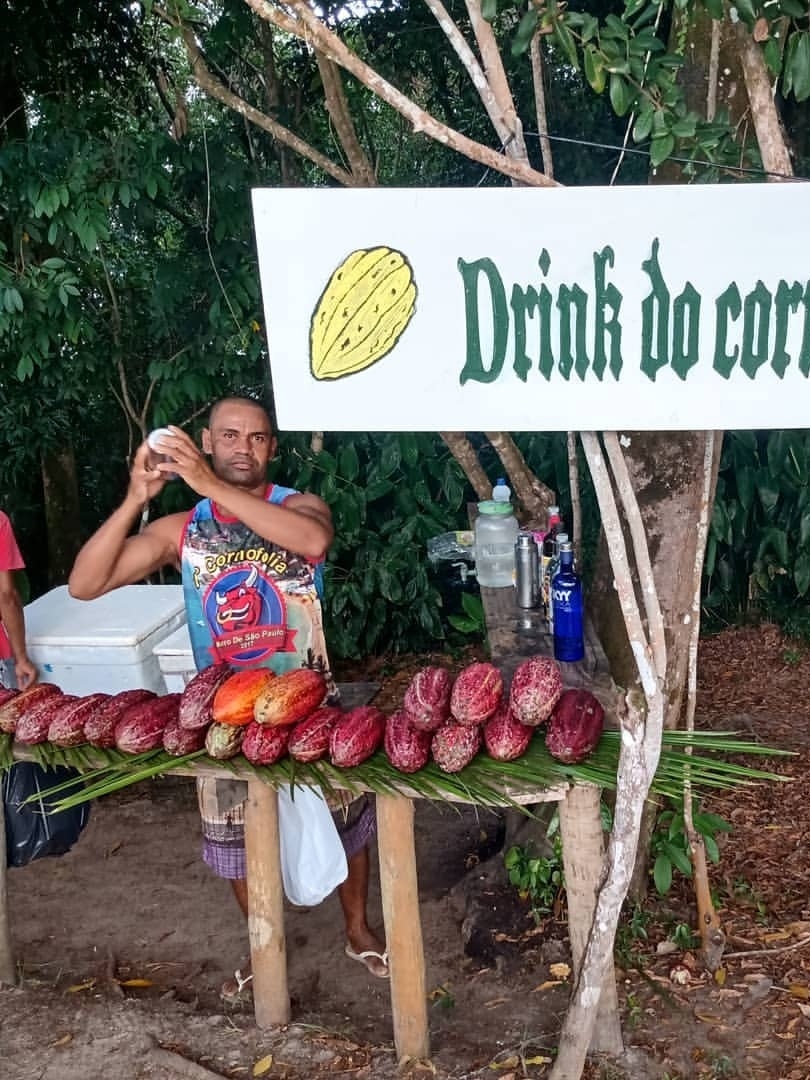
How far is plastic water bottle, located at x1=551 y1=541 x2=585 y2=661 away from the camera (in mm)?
2760

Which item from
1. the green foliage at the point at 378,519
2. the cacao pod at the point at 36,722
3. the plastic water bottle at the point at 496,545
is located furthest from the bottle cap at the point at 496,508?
the green foliage at the point at 378,519

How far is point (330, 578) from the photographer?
18.8ft

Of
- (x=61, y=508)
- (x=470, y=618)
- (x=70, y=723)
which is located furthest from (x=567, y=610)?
(x=61, y=508)

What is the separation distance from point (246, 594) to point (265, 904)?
2.80 ft

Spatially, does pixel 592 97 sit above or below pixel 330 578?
above

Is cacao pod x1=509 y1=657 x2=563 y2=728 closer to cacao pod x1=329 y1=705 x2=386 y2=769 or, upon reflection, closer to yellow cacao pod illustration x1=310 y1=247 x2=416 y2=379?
cacao pod x1=329 y1=705 x2=386 y2=769

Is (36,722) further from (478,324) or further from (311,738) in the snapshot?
(478,324)

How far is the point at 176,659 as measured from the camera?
3543mm

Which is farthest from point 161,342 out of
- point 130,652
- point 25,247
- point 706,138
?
point 706,138

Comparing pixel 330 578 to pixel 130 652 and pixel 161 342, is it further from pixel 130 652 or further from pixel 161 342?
pixel 130 652

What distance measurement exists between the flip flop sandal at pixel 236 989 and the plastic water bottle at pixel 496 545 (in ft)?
5.12

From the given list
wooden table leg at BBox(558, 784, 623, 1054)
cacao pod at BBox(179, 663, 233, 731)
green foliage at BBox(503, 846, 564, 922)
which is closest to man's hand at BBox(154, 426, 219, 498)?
cacao pod at BBox(179, 663, 233, 731)

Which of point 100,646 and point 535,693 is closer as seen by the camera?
point 535,693

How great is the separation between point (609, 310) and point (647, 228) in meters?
0.16
